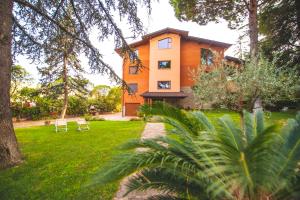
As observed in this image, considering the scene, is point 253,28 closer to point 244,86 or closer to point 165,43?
point 244,86

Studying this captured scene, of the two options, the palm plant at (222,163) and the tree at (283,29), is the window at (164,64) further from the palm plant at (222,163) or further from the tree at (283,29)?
the palm plant at (222,163)

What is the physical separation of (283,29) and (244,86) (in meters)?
10.3

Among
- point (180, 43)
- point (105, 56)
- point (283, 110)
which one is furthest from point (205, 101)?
point (180, 43)

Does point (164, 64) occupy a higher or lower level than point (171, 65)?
higher

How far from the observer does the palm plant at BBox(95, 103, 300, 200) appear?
2.28m

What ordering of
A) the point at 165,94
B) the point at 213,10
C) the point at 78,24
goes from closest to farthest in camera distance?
the point at 78,24, the point at 213,10, the point at 165,94

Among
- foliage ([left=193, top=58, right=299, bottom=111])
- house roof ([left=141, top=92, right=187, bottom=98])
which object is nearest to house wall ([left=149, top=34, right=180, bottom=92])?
house roof ([left=141, top=92, right=187, bottom=98])

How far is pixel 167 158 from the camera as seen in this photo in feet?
9.64

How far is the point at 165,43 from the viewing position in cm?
3303

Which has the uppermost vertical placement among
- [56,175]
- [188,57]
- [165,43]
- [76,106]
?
[165,43]

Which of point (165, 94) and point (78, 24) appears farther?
point (165, 94)

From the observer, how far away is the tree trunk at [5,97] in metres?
7.38

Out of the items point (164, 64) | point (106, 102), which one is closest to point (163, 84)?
point (164, 64)

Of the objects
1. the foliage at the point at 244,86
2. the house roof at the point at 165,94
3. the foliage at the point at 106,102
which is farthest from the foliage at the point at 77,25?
the foliage at the point at 106,102
